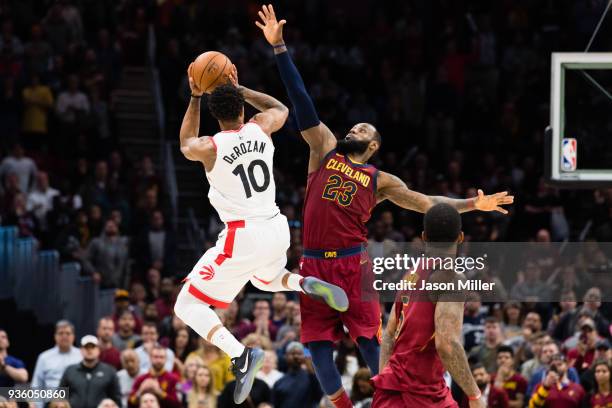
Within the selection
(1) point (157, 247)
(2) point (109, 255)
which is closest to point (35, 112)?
(1) point (157, 247)

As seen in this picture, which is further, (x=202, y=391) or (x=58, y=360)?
(x=58, y=360)

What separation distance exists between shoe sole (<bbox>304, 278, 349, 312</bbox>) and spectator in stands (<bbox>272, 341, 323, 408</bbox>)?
5590 millimetres

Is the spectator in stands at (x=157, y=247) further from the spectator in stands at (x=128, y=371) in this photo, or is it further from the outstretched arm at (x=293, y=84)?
the outstretched arm at (x=293, y=84)

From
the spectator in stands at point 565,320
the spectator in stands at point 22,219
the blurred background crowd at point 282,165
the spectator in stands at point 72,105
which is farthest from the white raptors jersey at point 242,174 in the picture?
the spectator in stands at point 72,105

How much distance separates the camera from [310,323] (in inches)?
441

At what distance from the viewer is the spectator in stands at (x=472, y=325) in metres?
17.6

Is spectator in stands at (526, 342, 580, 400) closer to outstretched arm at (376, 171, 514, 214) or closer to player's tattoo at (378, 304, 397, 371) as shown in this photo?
outstretched arm at (376, 171, 514, 214)

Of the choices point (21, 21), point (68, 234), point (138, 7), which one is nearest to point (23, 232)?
point (68, 234)

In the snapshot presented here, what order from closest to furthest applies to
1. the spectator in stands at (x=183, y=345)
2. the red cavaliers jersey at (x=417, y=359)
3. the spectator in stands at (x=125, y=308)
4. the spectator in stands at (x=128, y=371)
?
the red cavaliers jersey at (x=417, y=359)
the spectator in stands at (x=128, y=371)
the spectator in stands at (x=183, y=345)
the spectator in stands at (x=125, y=308)

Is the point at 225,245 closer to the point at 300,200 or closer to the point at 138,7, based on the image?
the point at 300,200

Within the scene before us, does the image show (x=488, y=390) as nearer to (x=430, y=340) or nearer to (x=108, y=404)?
(x=108, y=404)

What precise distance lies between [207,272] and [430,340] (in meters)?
2.16

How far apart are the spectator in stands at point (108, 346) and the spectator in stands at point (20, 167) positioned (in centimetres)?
458

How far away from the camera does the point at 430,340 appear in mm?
9500
